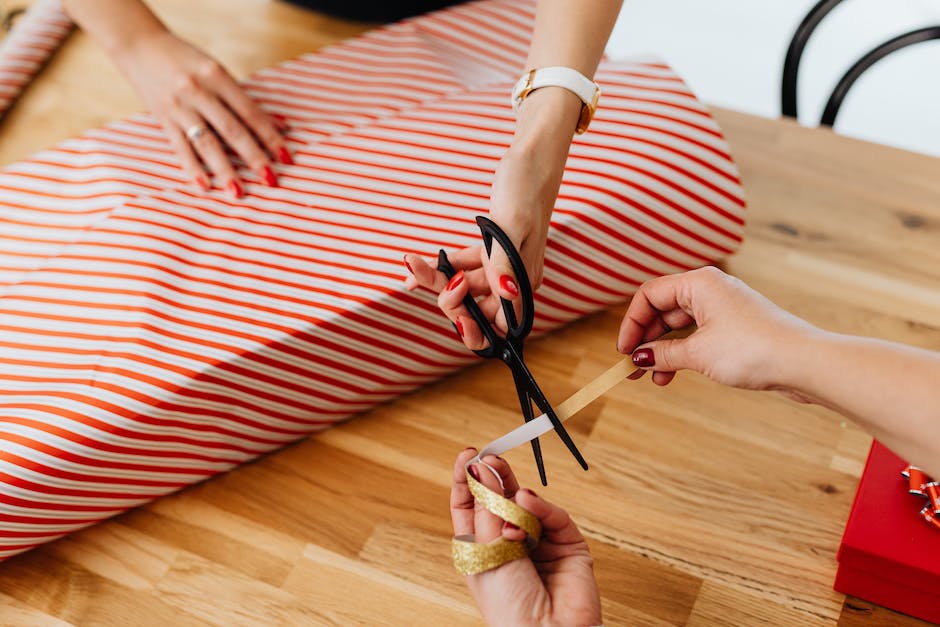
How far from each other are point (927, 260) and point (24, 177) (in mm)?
983

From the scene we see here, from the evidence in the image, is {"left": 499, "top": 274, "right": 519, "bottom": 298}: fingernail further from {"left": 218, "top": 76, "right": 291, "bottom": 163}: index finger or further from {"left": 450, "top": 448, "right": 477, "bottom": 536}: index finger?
{"left": 218, "top": 76, "right": 291, "bottom": 163}: index finger

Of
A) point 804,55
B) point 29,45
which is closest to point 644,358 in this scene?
point 29,45

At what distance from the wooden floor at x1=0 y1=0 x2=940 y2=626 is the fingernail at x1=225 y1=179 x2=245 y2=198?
269 mm

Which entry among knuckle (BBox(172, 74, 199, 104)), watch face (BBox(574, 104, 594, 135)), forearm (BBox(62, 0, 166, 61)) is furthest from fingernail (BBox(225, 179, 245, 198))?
watch face (BBox(574, 104, 594, 135))

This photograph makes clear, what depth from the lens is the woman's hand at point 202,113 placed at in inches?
37.1

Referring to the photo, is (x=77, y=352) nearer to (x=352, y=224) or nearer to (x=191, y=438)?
(x=191, y=438)

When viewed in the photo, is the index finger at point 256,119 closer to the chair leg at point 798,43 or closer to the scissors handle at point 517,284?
the scissors handle at point 517,284

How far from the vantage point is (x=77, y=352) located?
79 centimetres

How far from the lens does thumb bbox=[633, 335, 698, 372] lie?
0.64 m

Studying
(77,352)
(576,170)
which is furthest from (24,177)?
(576,170)

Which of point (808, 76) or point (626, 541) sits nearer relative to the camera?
point (626, 541)

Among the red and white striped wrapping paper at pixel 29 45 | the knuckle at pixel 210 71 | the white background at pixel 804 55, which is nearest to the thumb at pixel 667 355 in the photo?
the knuckle at pixel 210 71

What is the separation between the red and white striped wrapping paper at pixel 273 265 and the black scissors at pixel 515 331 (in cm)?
13

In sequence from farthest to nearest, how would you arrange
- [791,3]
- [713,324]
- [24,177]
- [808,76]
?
[791,3] → [808,76] → [24,177] → [713,324]
